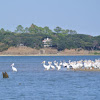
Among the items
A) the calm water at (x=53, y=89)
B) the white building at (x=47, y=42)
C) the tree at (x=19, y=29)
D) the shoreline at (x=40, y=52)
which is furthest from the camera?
the tree at (x=19, y=29)

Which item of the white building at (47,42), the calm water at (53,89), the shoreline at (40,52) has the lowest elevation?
the calm water at (53,89)

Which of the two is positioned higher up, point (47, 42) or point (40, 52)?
point (47, 42)

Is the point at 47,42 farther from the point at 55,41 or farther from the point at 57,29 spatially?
the point at 57,29

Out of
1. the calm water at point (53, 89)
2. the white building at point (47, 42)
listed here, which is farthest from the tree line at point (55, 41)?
the calm water at point (53, 89)

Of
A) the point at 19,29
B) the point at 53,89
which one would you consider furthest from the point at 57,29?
the point at 53,89

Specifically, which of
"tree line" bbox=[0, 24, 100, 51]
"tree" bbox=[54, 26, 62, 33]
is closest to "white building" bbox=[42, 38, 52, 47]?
"tree line" bbox=[0, 24, 100, 51]

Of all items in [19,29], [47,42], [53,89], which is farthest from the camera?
[19,29]

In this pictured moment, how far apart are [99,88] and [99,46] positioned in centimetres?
11867

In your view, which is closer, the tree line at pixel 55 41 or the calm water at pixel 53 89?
the calm water at pixel 53 89

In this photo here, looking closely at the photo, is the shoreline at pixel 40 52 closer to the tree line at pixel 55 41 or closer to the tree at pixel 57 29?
the tree line at pixel 55 41

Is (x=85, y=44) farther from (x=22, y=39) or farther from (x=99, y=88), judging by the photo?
(x=99, y=88)

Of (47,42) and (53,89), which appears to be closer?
(53,89)

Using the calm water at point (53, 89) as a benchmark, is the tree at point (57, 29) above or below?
above

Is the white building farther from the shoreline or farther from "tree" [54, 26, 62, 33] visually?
"tree" [54, 26, 62, 33]
